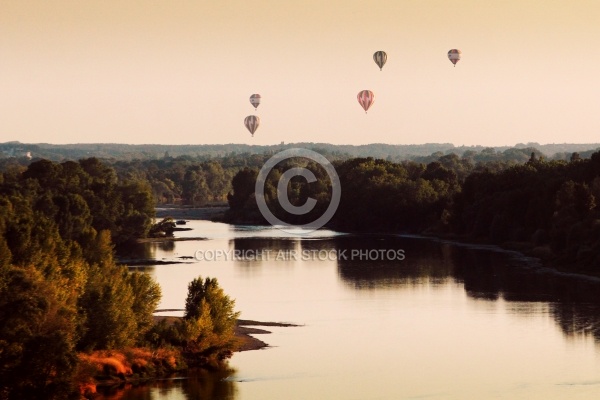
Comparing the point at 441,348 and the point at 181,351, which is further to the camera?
the point at 441,348

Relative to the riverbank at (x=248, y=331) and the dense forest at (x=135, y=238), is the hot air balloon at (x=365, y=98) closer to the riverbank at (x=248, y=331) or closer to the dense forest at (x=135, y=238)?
the dense forest at (x=135, y=238)

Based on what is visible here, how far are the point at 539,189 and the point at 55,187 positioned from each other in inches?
2309

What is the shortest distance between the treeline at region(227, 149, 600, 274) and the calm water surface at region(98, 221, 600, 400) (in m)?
5.03

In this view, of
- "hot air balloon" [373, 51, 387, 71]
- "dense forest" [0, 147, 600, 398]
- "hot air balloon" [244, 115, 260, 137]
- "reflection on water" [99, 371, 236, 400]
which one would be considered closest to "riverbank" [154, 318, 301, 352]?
"dense forest" [0, 147, 600, 398]

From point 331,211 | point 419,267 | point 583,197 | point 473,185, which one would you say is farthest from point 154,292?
point 331,211

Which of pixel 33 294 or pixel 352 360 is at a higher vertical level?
pixel 33 294

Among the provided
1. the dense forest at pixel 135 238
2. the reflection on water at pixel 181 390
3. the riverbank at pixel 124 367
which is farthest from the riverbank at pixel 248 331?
the reflection on water at pixel 181 390

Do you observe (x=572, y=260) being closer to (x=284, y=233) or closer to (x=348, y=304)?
(x=348, y=304)

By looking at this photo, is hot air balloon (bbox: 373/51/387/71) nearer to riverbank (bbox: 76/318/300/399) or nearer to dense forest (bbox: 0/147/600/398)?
dense forest (bbox: 0/147/600/398)

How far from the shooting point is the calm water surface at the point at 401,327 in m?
57.0

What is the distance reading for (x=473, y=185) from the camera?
15712 cm

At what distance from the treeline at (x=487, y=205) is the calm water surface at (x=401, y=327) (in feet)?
16.5

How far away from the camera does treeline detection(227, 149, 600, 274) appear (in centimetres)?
11562

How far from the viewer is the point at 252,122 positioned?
18625 cm
